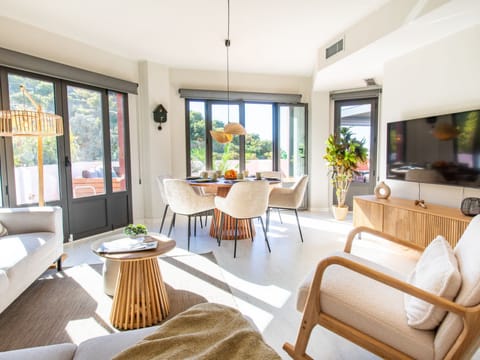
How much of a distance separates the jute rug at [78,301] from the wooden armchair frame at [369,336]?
0.82m

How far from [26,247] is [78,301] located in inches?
21.9

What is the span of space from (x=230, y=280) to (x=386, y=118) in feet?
9.60

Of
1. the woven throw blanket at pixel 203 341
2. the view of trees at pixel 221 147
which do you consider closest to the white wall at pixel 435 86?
the view of trees at pixel 221 147

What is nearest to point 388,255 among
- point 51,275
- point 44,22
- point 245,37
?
point 245,37

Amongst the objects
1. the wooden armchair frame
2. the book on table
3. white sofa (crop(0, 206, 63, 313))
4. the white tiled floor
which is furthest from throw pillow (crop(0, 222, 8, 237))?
the wooden armchair frame

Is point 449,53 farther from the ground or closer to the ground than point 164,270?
farther from the ground

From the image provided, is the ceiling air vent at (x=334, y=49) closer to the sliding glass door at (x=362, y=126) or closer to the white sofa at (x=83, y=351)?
the sliding glass door at (x=362, y=126)

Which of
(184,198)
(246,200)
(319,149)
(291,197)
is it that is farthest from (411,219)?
(319,149)

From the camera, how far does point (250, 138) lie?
527cm

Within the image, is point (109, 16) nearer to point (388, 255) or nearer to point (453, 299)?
point (453, 299)

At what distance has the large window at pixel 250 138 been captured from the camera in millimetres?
5027

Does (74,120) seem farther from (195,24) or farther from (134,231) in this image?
(134,231)

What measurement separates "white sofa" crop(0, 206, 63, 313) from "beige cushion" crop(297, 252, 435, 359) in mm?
1771

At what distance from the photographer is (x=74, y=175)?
3.69 metres
